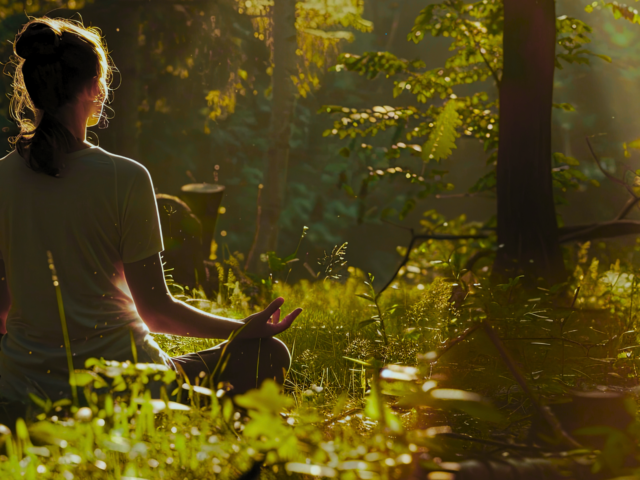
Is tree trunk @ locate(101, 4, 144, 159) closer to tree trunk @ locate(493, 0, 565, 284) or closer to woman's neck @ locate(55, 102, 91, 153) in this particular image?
tree trunk @ locate(493, 0, 565, 284)

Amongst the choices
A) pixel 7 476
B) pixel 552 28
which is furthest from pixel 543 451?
pixel 552 28

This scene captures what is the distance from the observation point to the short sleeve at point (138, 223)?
1911mm

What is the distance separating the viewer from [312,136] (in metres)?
19.4

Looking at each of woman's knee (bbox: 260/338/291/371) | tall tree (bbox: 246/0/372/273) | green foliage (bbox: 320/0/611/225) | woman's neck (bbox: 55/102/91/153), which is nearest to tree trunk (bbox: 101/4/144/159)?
tall tree (bbox: 246/0/372/273)

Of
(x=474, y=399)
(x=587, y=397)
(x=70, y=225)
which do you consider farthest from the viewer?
(x=70, y=225)

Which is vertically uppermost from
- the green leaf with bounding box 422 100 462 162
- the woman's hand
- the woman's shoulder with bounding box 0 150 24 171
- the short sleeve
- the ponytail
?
the green leaf with bounding box 422 100 462 162

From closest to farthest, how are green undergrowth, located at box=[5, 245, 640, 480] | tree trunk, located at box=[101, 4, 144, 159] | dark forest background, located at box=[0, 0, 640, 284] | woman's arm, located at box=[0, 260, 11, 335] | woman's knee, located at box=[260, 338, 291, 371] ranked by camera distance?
green undergrowth, located at box=[5, 245, 640, 480] → woman's arm, located at box=[0, 260, 11, 335] → woman's knee, located at box=[260, 338, 291, 371] → tree trunk, located at box=[101, 4, 144, 159] → dark forest background, located at box=[0, 0, 640, 284]

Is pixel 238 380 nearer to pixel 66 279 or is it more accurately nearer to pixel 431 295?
pixel 66 279

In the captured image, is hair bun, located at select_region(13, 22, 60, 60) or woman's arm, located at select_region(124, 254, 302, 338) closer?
hair bun, located at select_region(13, 22, 60, 60)

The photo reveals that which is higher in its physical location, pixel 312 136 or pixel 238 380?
pixel 312 136

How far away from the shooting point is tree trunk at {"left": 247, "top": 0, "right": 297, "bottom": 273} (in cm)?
841

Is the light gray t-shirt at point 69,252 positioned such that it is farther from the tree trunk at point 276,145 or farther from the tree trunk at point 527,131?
the tree trunk at point 276,145

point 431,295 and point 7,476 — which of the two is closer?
point 7,476

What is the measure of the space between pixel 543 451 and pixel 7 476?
1.36m
